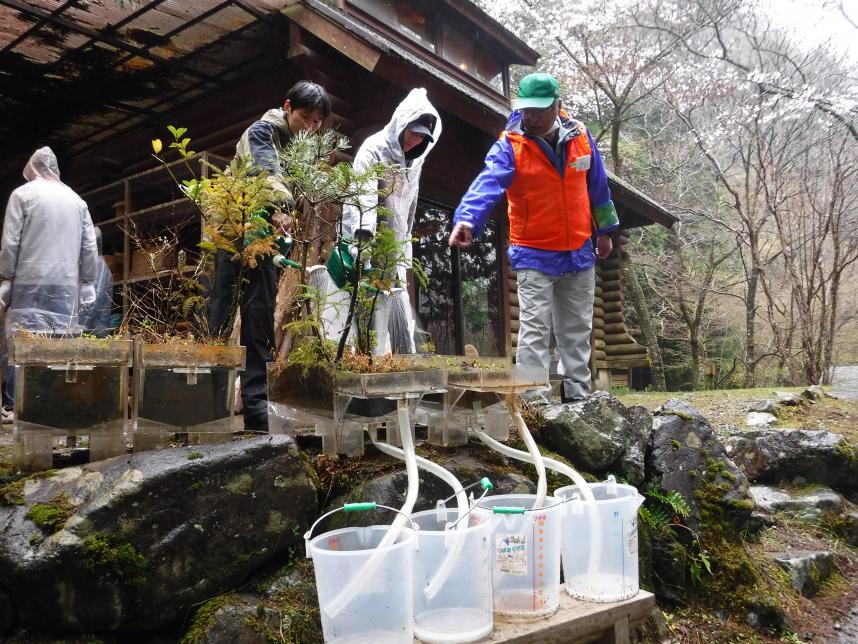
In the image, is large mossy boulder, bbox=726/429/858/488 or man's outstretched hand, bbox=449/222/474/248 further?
large mossy boulder, bbox=726/429/858/488

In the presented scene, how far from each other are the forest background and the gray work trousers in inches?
337

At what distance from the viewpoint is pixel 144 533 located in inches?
83.6

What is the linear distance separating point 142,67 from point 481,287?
496cm

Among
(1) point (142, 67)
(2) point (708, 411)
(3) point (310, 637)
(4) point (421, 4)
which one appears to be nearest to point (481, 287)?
(2) point (708, 411)

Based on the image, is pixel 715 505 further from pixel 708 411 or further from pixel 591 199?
pixel 708 411

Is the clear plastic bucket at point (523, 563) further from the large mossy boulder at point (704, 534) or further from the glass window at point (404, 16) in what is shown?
the glass window at point (404, 16)

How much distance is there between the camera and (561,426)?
380cm

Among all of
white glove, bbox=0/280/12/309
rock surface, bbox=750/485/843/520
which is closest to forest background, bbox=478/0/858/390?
rock surface, bbox=750/485/843/520

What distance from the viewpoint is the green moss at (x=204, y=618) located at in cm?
214

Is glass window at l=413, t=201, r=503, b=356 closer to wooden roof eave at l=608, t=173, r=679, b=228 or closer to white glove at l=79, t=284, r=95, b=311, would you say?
wooden roof eave at l=608, t=173, r=679, b=228

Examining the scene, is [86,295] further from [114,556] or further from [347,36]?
[114,556]

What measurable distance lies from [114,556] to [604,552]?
179 cm

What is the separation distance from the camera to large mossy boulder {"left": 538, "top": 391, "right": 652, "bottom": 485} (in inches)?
148

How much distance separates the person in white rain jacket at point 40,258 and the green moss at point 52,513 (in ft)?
8.37
